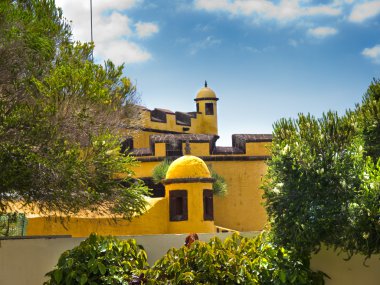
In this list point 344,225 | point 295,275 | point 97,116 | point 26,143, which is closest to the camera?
point 344,225

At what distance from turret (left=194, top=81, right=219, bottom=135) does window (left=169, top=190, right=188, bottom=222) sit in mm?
17309

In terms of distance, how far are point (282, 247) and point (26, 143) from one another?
4.96 meters

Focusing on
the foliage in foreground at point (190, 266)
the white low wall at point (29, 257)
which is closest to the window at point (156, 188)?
the white low wall at point (29, 257)

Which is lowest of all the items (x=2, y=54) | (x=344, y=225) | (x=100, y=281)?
(x=100, y=281)

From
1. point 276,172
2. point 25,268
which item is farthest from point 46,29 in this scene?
point 276,172

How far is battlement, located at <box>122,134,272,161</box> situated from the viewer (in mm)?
26656

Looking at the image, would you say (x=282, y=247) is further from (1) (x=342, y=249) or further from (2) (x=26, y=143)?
(2) (x=26, y=143)

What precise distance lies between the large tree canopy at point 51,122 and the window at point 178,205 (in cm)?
692

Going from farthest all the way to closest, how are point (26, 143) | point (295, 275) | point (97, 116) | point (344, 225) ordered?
point (97, 116), point (26, 143), point (295, 275), point (344, 225)

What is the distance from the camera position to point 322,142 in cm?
1197

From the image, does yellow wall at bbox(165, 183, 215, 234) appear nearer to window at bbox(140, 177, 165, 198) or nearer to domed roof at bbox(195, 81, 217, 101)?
window at bbox(140, 177, 165, 198)

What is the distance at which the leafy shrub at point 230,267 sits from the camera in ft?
39.1

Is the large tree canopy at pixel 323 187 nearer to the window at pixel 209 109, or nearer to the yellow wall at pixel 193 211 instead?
the yellow wall at pixel 193 211

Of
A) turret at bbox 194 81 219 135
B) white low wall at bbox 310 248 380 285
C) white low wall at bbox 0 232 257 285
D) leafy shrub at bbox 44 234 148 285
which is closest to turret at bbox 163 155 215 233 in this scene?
white low wall at bbox 0 232 257 285
